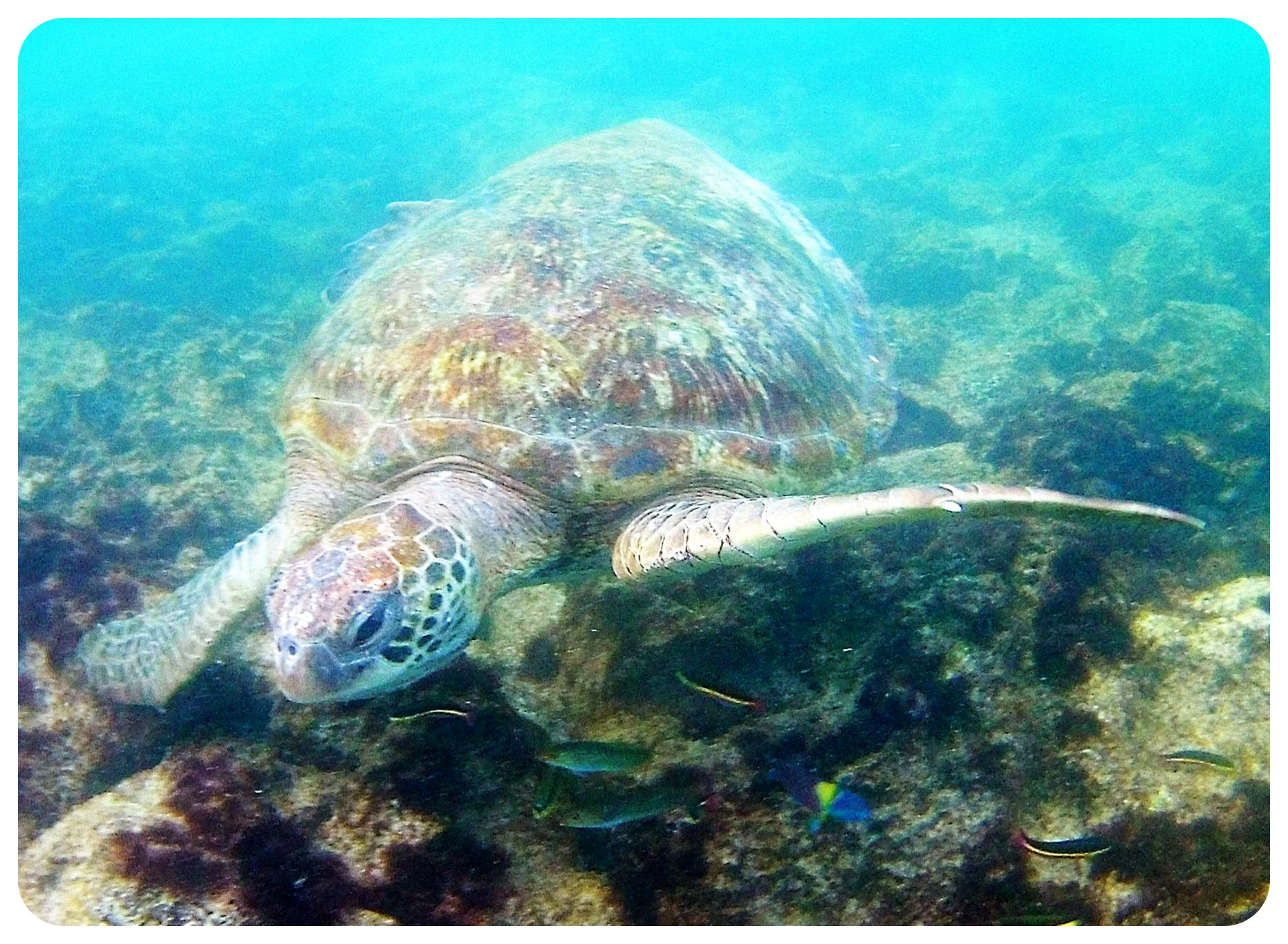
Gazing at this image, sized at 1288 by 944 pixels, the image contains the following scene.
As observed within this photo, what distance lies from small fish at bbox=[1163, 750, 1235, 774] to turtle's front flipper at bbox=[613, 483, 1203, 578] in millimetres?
631

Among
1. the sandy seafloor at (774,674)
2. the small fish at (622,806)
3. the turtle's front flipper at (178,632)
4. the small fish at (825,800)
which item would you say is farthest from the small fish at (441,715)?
the small fish at (825,800)

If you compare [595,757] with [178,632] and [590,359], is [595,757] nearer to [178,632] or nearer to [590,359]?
[590,359]

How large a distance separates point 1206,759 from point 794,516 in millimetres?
1236

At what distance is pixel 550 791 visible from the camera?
1.89m

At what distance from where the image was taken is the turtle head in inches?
69.2

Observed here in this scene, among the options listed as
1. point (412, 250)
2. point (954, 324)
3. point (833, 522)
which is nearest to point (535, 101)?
point (954, 324)

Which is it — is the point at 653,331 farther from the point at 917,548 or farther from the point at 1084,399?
the point at 1084,399

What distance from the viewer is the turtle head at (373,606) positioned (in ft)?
5.77

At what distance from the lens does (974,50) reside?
21016 mm

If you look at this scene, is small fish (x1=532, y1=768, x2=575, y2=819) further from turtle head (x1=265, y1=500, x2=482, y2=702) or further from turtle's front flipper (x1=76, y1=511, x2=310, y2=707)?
turtle's front flipper (x1=76, y1=511, x2=310, y2=707)

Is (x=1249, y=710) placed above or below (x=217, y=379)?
below

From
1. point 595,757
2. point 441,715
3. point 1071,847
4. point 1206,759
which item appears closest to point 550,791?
point 595,757

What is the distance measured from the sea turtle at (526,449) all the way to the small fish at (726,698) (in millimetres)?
352
